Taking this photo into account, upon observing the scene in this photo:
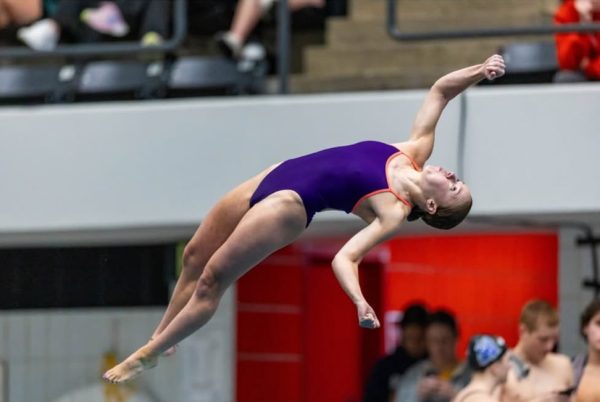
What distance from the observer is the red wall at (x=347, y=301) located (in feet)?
43.2

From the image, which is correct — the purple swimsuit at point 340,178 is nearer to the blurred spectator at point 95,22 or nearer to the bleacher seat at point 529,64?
the bleacher seat at point 529,64

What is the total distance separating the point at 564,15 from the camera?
11375 millimetres

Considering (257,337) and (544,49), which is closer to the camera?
(544,49)

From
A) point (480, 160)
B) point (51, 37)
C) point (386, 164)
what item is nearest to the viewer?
point (386, 164)

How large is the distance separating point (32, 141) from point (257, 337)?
248 cm

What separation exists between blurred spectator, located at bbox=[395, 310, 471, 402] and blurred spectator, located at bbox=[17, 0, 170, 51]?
2628 mm

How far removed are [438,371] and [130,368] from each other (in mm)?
2986

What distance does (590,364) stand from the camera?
10562 millimetres

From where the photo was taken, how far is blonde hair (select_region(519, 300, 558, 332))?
1045 cm

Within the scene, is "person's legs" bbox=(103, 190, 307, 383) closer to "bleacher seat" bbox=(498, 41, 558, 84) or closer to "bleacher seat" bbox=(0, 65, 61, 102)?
"bleacher seat" bbox=(498, 41, 558, 84)

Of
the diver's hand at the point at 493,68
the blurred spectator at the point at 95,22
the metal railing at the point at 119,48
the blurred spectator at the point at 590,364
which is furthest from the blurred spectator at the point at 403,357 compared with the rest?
the diver's hand at the point at 493,68

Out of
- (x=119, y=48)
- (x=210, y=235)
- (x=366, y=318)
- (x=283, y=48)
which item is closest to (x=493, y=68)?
(x=366, y=318)

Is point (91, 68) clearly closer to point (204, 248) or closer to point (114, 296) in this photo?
point (114, 296)

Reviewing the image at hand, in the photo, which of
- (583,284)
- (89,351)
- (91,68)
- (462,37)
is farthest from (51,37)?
(583,284)
